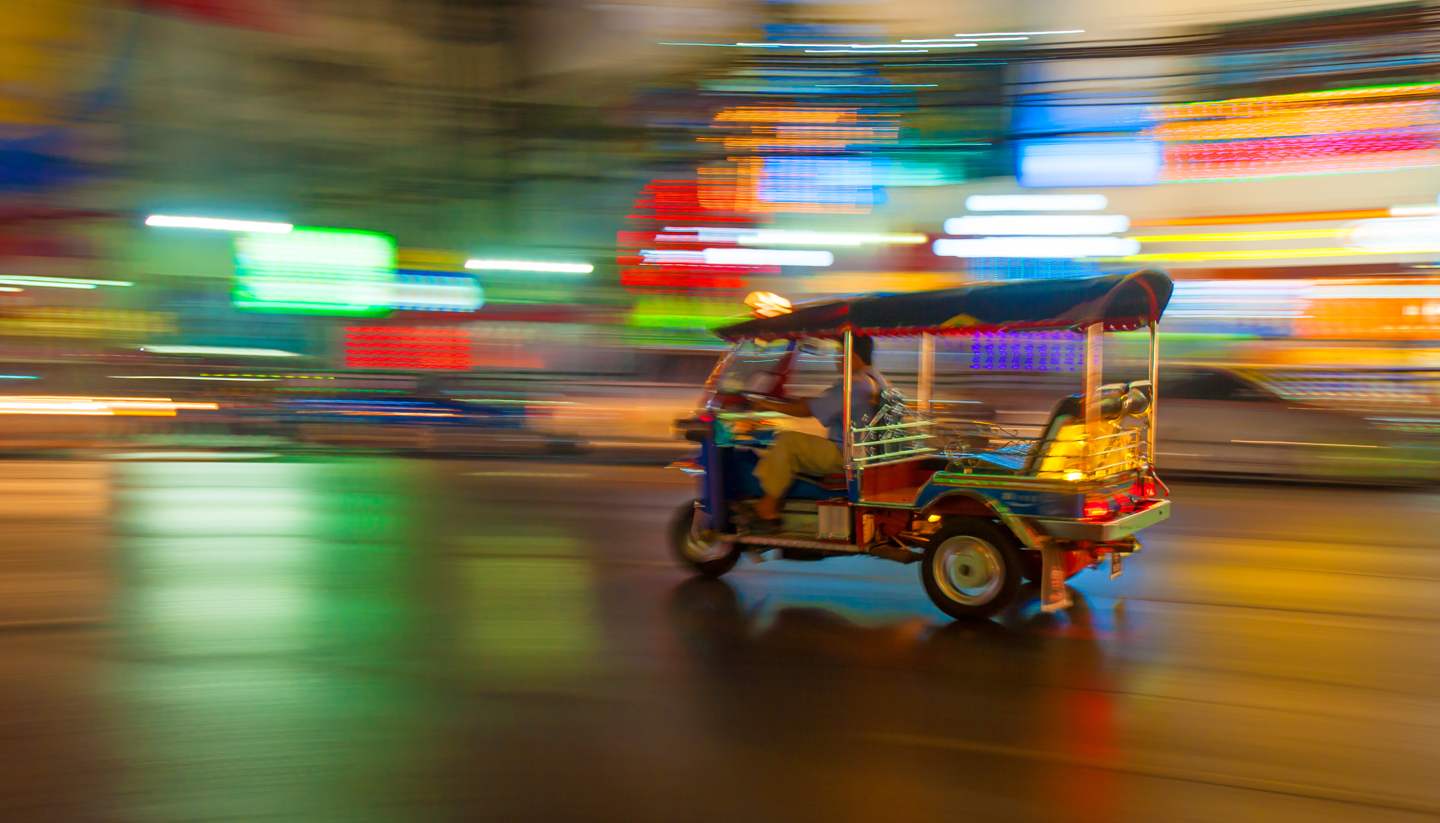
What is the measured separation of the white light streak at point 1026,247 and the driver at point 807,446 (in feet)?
79.3

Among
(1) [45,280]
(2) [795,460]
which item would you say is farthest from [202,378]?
(2) [795,460]

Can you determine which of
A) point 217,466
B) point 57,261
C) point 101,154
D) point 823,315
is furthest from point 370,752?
point 57,261

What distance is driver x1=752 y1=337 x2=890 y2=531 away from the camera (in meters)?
7.96

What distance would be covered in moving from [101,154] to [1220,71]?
22609mm

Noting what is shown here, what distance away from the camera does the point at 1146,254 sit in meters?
28.5

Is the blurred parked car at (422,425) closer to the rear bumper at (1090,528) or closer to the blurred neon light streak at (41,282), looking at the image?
the blurred neon light streak at (41,282)

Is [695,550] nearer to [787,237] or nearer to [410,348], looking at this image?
[410,348]

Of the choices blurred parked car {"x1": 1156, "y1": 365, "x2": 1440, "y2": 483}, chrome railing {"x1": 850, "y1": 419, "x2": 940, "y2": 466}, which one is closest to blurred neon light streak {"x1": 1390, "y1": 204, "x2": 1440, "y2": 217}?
blurred parked car {"x1": 1156, "y1": 365, "x2": 1440, "y2": 483}

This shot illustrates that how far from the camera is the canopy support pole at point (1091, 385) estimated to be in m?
6.93

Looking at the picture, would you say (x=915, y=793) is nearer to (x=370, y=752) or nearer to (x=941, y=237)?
(x=370, y=752)

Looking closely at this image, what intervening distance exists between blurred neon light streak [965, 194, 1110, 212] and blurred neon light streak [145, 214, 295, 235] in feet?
58.9

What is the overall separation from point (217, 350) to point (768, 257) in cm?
1581

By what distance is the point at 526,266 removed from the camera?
87.4ft

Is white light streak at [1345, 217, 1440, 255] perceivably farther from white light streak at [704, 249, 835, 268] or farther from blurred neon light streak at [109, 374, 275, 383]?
blurred neon light streak at [109, 374, 275, 383]
